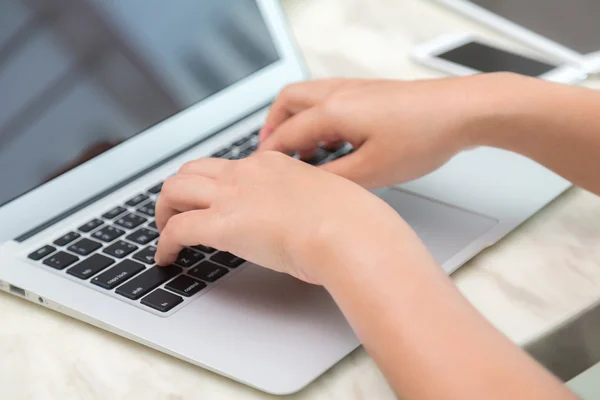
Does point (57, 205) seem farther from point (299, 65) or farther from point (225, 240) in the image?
point (299, 65)

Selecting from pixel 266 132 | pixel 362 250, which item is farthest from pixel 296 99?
pixel 362 250

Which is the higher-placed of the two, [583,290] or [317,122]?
[317,122]

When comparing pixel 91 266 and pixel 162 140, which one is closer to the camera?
pixel 91 266

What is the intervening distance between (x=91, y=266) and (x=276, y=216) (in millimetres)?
154

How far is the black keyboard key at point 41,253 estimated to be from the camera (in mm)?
533

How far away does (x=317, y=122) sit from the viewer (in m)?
0.58

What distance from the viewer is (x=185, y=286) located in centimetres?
50

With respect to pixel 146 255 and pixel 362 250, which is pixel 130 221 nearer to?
pixel 146 255

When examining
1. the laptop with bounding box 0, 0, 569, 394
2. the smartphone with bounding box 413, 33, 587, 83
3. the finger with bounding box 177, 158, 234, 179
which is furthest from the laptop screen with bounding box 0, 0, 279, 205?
the smartphone with bounding box 413, 33, 587, 83

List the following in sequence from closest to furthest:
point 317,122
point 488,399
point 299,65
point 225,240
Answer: point 488,399 → point 225,240 → point 317,122 → point 299,65

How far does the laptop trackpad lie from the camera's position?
0.52 meters

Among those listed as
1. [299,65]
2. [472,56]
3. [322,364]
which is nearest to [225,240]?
[322,364]

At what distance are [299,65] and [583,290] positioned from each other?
410mm

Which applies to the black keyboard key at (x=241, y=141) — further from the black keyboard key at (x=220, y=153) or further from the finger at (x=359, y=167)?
the finger at (x=359, y=167)
